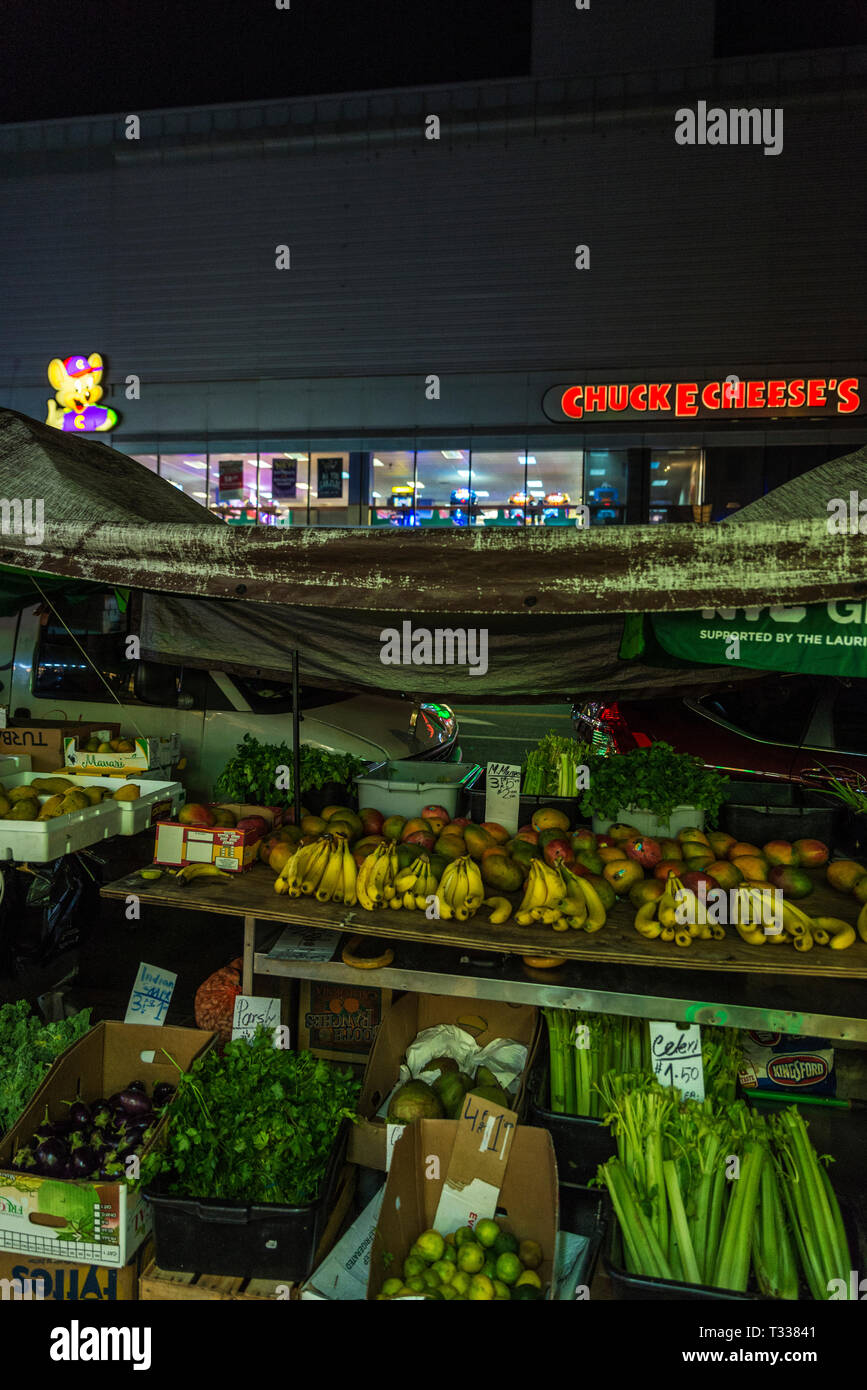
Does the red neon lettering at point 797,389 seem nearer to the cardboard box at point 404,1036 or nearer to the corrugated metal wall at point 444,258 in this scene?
the corrugated metal wall at point 444,258

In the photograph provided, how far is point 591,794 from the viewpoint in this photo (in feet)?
12.8

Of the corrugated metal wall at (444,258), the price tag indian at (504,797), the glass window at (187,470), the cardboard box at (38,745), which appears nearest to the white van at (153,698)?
the cardboard box at (38,745)

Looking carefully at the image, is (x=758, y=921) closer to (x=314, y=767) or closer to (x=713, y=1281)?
(x=713, y=1281)

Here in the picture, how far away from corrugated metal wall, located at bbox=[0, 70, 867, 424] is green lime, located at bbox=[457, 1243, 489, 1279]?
1591cm

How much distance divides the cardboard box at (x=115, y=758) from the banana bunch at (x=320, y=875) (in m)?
2.76

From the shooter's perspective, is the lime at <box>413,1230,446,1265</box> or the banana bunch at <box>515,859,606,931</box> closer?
the lime at <box>413,1230,446,1265</box>

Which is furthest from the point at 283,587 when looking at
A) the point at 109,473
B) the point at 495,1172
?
the point at 495,1172

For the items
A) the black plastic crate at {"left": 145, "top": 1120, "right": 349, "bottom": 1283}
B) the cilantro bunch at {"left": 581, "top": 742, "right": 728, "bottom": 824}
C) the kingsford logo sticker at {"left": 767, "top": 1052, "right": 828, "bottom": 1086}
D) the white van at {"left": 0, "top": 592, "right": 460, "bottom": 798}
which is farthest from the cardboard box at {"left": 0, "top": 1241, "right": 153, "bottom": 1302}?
the white van at {"left": 0, "top": 592, "right": 460, "bottom": 798}

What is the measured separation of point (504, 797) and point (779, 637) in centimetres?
148

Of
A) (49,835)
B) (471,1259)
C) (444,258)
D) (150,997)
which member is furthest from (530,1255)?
(444,258)

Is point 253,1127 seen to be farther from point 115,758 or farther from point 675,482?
point 675,482

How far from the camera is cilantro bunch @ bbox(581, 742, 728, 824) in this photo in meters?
3.80

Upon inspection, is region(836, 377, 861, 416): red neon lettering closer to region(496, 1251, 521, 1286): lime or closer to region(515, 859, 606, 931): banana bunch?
region(515, 859, 606, 931): banana bunch

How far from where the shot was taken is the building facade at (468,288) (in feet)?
49.5
